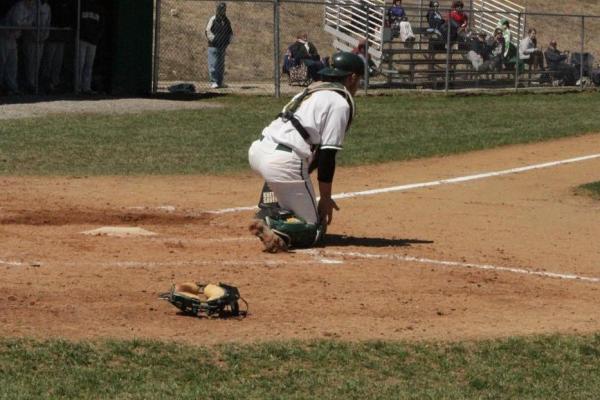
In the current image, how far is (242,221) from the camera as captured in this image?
1170 centimetres

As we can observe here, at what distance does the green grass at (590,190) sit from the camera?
1477cm

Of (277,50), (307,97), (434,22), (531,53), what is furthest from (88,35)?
(307,97)

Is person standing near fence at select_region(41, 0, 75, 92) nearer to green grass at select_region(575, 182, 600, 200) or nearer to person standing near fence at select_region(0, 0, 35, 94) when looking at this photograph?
person standing near fence at select_region(0, 0, 35, 94)

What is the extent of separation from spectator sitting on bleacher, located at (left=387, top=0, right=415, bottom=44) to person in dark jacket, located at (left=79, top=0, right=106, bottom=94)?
326 inches

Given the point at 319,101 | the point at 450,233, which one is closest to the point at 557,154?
the point at 450,233

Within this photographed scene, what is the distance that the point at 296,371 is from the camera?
691 cm

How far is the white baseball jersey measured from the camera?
10031mm

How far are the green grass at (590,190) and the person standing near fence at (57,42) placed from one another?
11754mm

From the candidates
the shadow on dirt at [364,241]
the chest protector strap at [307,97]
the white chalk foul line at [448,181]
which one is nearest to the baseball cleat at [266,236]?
the shadow on dirt at [364,241]

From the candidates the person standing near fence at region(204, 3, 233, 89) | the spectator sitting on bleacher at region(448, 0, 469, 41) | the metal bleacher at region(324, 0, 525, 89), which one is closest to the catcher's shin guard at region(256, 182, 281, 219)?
the person standing near fence at region(204, 3, 233, 89)

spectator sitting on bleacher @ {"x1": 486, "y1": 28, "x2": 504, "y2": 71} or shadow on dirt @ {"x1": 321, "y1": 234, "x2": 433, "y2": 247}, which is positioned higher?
spectator sitting on bleacher @ {"x1": 486, "y1": 28, "x2": 504, "y2": 71}

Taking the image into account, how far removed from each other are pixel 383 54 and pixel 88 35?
815cm

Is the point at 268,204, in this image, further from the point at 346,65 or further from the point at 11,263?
the point at 11,263

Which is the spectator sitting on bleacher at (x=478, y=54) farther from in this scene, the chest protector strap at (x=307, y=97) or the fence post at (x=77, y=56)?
the chest protector strap at (x=307, y=97)
